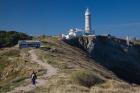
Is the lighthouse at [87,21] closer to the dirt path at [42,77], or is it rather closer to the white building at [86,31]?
the white building at [86,31]

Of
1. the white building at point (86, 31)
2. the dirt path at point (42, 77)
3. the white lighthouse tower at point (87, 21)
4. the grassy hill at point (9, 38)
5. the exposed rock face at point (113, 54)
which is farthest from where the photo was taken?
the white lighthouse tower at point (87, 21)

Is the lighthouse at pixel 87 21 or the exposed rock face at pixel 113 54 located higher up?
the lighthouse at pixel 87 21

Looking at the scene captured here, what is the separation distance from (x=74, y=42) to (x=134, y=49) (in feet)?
94.9

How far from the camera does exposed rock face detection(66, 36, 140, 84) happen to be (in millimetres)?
113688

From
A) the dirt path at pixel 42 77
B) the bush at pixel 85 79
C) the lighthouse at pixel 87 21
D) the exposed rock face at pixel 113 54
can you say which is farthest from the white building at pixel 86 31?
the bush at pixel 85 79

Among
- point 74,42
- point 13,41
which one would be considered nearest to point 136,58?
point 74,42

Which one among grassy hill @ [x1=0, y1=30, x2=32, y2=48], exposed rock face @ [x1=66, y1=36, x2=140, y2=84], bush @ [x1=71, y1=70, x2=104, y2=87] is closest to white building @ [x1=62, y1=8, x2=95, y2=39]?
exposed rock face @ [x1=66, y1=36, x2=140, y2=84]

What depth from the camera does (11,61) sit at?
2552 inches

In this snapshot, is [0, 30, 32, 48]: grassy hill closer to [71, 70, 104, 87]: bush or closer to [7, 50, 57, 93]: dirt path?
[7, 50, 57, 93]: dirt path

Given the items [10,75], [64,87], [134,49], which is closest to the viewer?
[64,87]

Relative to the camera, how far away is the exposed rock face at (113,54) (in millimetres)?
113688

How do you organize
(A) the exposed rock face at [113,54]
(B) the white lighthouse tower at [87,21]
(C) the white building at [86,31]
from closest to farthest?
(A) the exposed rock face at [113,54]
(C) the white building at [86,31]
(B) the white lighthouse tower at [87,21]

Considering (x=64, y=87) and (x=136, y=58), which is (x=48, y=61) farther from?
(x=136, y=58)

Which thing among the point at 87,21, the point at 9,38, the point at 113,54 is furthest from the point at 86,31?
the point at 9,38
